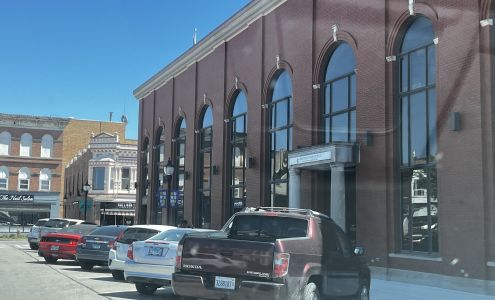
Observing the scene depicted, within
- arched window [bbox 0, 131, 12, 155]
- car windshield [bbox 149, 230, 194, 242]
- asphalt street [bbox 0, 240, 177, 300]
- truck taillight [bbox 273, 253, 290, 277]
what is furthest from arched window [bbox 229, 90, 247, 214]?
arched window [bbox 0, 131, 12, 155]

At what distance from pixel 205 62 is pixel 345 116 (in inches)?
553

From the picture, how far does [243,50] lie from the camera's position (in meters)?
27.4

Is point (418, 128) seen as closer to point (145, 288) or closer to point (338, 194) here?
point (338, 194)

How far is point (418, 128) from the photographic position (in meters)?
16.5

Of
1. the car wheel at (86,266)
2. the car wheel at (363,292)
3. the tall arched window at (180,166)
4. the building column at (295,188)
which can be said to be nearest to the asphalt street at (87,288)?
the car wheel at (86,266)

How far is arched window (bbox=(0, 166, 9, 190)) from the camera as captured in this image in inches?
2435

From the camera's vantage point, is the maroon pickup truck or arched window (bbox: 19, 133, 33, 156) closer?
the maroon pickup truck

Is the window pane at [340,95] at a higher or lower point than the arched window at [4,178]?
higher

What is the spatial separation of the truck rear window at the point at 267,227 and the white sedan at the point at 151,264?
7.79 feet

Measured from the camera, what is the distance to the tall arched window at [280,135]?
76.7 feet

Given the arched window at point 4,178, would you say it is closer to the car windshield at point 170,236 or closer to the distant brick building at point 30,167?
the distant brick building at point 30,167

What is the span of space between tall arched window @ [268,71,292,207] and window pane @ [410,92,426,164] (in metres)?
7.06

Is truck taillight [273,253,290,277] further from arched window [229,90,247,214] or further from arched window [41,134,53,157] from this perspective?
arched window [41,134,53,157]

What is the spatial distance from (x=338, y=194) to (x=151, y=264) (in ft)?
26.2
